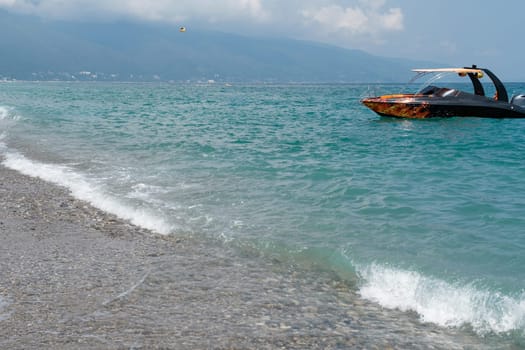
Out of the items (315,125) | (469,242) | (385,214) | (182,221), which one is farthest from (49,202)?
(315,125)

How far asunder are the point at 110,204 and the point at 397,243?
6.90 m

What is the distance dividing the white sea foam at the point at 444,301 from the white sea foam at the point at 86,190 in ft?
15.5

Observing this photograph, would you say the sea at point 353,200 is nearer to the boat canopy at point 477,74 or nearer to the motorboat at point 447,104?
the motorboat at point 447,104

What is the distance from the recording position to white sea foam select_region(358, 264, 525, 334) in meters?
7.05

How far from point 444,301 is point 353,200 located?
587 cm

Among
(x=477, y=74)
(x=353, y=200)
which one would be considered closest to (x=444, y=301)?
(x=353, y=200)

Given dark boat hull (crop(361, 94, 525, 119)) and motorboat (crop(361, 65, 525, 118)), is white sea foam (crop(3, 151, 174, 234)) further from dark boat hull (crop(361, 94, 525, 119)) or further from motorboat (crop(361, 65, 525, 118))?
motorboat (crop(361, 65, 525, 118))

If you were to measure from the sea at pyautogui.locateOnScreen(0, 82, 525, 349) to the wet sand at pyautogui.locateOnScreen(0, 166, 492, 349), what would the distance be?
501mm

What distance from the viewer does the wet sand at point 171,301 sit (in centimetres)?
623

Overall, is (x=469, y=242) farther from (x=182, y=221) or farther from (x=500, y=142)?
(x=500, y=142)

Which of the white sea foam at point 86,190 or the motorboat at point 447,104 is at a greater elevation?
the motorboat at point 447,104

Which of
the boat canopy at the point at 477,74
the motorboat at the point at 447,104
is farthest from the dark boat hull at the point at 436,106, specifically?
the boat canopy at the point at 477,74

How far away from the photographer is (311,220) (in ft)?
38.6

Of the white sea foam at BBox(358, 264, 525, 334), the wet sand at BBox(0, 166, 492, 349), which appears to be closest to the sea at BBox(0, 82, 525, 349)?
the white sea foam at BBox(358, 264, 525, 334)
